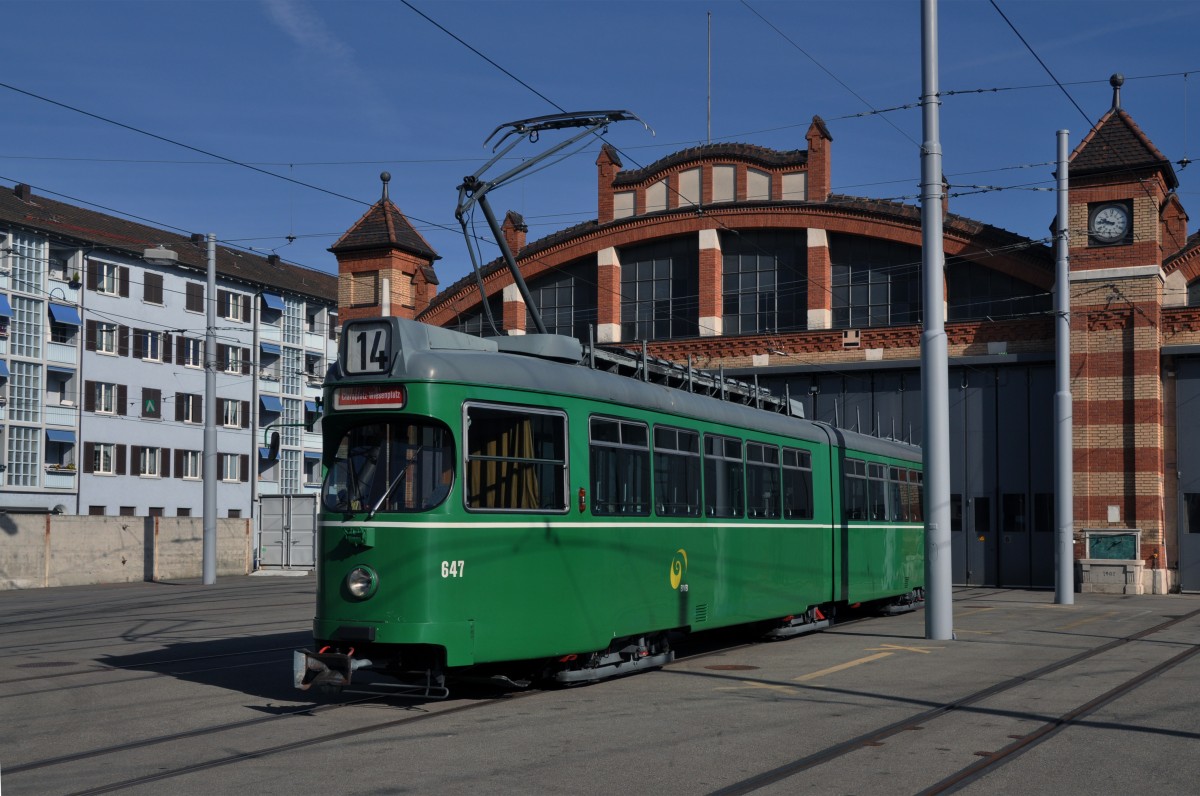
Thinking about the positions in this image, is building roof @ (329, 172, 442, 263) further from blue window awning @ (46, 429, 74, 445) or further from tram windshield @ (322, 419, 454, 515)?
tram windshield @ (322, 419, 454, 515)

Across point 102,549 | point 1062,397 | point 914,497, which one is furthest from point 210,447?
point 1062,397

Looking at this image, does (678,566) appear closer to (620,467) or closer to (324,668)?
(620,467)

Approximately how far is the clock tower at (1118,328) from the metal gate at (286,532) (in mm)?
21965

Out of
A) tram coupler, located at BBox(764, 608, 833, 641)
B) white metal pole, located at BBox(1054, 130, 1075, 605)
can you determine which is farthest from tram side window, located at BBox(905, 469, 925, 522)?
tram coupler, located at BBox(764, 608, 833, 641)

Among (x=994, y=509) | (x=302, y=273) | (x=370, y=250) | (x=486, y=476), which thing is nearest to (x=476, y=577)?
(x=486, y=476)

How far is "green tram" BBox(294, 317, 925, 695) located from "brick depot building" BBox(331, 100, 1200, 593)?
17090mm

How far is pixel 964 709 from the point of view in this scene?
430 inches

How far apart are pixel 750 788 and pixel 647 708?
3.29 meters

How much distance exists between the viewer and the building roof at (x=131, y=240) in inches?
2176

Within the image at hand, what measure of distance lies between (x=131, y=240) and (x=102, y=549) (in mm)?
18147

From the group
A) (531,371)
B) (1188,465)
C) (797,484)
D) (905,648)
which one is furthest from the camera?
A: (1188,465)

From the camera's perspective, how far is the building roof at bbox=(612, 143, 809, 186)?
120 feet

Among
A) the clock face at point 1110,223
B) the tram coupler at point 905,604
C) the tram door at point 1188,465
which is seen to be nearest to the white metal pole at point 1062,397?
the tram coupler at point 905,604

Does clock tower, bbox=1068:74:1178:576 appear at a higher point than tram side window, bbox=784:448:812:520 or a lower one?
higher
